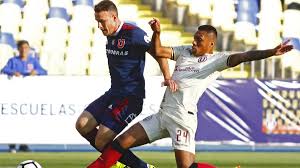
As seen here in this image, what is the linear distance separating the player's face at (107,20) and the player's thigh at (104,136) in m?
1.07

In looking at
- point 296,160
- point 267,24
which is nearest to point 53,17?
point 267,24

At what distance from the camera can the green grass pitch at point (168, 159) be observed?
15.3 metres

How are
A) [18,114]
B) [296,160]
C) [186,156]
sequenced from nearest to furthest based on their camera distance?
1. [186,156]
2. [296,160]
3. [18,114]

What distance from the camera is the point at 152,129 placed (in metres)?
10.6

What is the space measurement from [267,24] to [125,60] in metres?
13.3

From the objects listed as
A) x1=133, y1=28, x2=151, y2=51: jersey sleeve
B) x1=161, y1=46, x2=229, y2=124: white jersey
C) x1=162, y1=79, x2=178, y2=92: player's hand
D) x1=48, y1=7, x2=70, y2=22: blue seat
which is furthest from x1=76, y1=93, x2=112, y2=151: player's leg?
x1=48, y1=7, x2=70, y2=22: blue seat

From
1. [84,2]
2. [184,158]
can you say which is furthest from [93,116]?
[84,2]

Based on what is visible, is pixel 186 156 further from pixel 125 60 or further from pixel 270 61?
pixel 270 61

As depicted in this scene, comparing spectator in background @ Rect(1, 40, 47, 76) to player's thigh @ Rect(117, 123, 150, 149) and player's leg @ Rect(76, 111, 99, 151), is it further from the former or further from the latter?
player's thigh @ Rect(117, 123, 150, 149)

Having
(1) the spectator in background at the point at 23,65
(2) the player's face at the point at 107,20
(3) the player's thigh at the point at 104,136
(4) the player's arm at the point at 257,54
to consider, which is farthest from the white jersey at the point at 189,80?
(1) the spectator in background at the point at 23,65

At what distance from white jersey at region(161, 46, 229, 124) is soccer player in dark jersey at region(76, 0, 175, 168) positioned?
841 mm

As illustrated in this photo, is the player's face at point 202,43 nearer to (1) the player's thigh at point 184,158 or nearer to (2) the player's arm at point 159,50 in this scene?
(2) the player's arm at point 159,50

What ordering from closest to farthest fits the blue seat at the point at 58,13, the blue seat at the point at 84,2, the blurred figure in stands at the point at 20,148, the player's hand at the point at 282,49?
1. the player's hand at the point at 282,49
2. the blurred figure in stands at the point at 20,148
3. the blue seat at the point at 58,13
4. the blue seat at the point at 84,2

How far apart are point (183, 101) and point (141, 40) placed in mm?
1185
